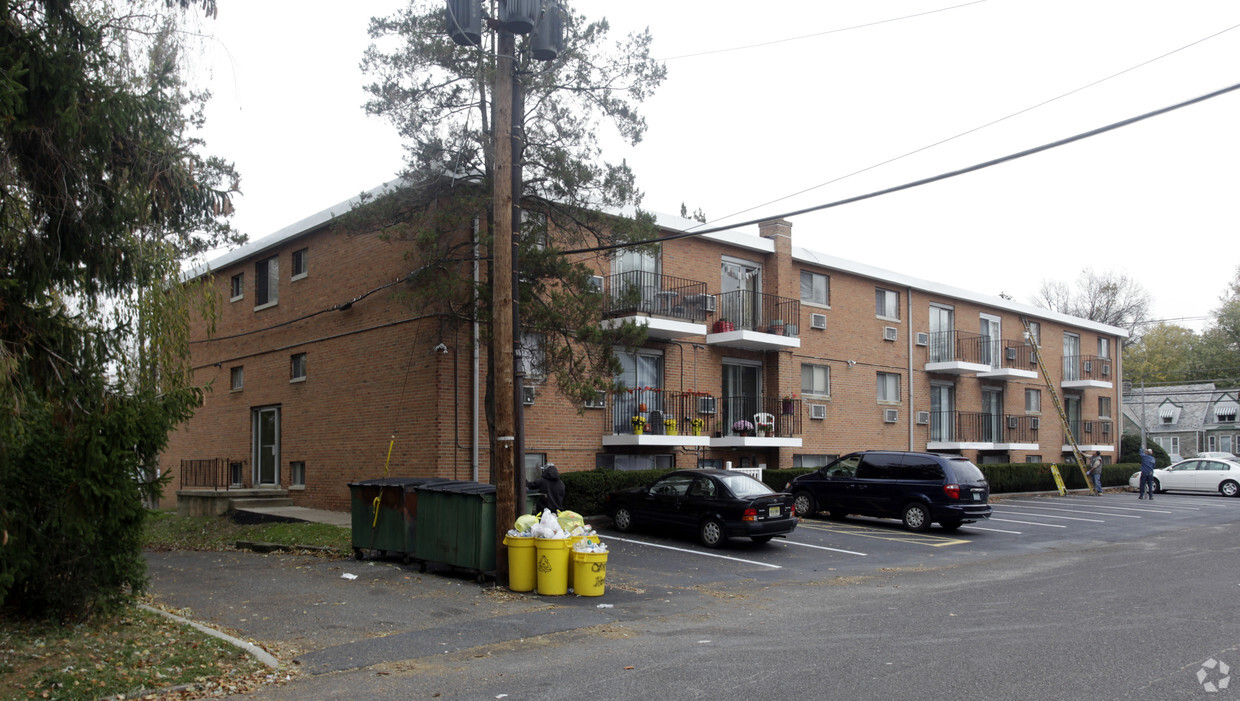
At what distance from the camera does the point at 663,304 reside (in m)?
22.3

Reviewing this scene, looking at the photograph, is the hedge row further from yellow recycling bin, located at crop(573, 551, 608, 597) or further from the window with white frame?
yellow recycling bin, located at crop(573, 551, 608, 597)

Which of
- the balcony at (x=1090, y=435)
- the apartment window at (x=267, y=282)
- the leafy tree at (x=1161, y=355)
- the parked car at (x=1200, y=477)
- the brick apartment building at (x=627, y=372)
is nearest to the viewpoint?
the brick apartment building at (x=627, y=372)

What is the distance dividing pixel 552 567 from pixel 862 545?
26.8 feet

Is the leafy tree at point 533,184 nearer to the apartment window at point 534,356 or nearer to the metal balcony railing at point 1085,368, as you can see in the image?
the apartment window at point 534,356

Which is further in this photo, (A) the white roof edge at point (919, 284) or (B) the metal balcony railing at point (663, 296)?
(A) the white roof edge at point (919, 284)

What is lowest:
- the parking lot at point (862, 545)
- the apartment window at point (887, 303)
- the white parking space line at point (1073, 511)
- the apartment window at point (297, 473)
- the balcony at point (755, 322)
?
the white parking space line at point (1073, 511)

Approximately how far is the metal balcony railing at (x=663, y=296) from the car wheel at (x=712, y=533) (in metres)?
5.38

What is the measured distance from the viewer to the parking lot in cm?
1430

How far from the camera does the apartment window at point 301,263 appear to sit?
23.2m

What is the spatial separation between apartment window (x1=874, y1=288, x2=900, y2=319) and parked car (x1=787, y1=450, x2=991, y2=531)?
9.50 m

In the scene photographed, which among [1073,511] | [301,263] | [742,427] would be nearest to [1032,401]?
[1073,511]

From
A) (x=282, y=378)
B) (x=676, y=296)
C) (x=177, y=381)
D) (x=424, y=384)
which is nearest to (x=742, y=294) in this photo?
(x=676, y=296)

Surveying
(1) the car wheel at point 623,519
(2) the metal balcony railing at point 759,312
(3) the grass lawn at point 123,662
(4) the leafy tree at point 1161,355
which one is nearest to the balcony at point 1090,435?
(2) the metal balcony railing at point 759,312

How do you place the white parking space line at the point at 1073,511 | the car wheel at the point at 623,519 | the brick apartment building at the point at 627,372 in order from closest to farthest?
the car wheel at the point at 623,519 → the brick apartment building at the point at 627,372 → the white parking space line at the point at 1073,511
